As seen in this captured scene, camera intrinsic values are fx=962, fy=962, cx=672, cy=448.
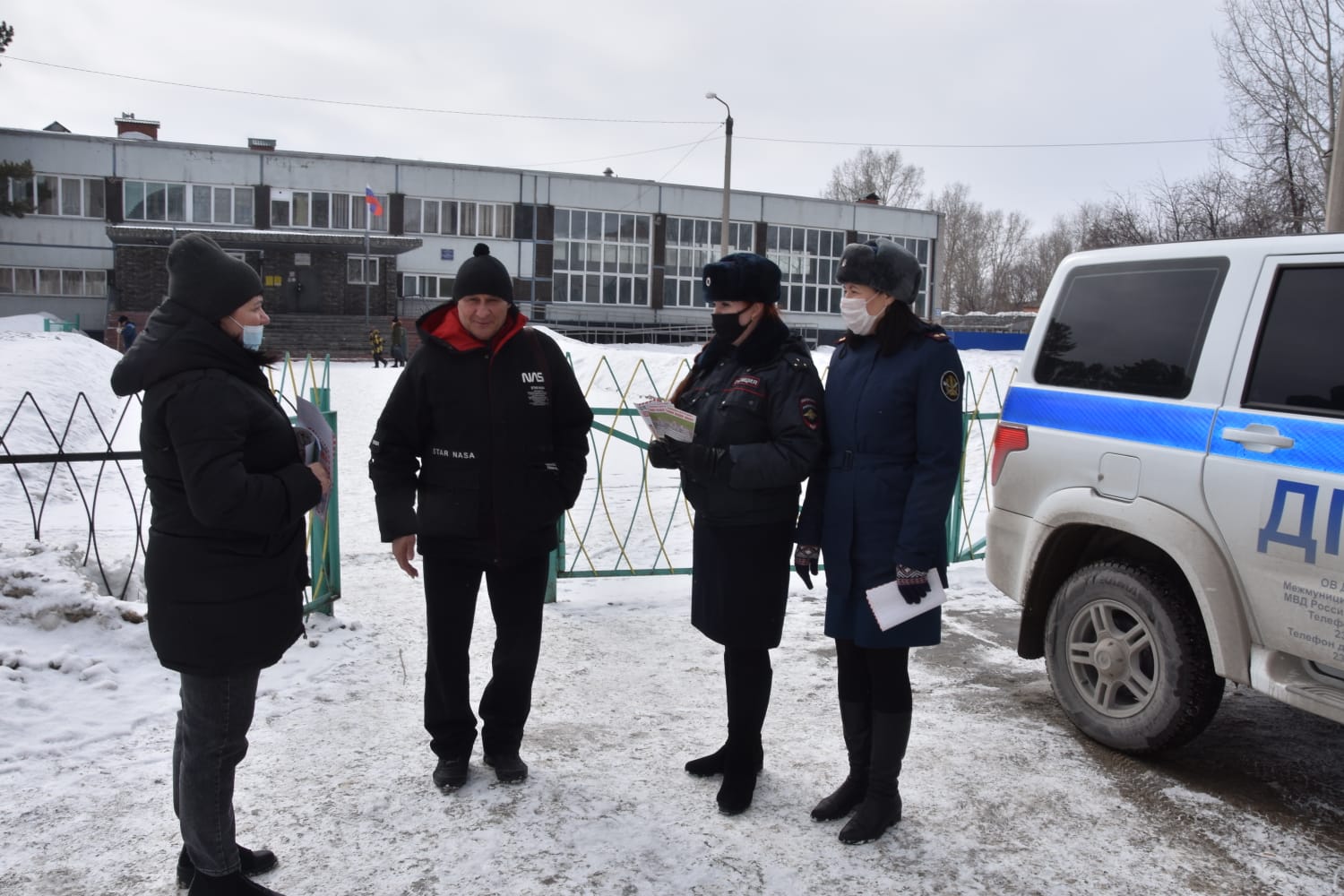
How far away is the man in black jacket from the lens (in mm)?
3350

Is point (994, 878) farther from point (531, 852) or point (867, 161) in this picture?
point (867, 161)

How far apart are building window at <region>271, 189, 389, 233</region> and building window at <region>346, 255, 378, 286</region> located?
1.54 metres

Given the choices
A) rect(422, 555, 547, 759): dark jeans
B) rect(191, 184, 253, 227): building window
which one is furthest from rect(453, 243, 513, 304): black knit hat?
rect(191, 184, 253, 227): building window

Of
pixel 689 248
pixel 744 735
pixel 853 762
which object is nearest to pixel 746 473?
pixel 744 735

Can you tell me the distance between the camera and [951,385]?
9.77 ft

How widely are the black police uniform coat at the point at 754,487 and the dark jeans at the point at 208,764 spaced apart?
148 cm

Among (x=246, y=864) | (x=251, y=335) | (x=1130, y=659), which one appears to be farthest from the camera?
(x=1130, y=659)

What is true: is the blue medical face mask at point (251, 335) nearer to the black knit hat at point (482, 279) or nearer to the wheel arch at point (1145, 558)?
the black knit hat at point (482, 279)

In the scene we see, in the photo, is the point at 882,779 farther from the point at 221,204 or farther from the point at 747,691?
the point at 221,204

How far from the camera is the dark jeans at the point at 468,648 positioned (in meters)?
3.42

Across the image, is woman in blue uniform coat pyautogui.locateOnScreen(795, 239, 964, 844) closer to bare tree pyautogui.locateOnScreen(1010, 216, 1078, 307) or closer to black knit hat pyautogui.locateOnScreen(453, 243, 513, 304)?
black knit hat pyautogui.locateOnScreen(453, 243, 513, 304)

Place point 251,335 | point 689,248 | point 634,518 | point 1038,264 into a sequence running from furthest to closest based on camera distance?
point 1038,264 < point 689,248 < point 634,518 < point 251,335

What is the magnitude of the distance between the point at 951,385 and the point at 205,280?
2146 mm

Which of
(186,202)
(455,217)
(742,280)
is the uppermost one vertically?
(455,217)
